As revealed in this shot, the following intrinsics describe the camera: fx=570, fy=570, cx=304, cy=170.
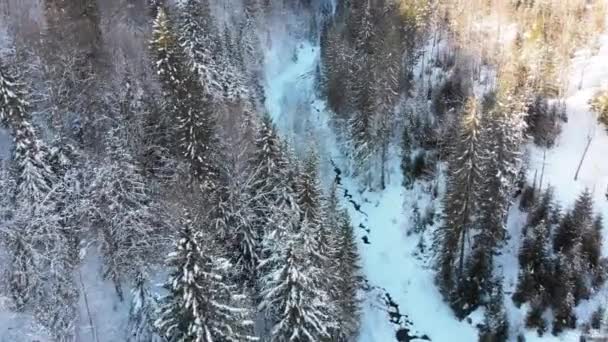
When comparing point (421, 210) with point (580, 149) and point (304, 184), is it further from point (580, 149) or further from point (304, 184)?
point (304, 184)

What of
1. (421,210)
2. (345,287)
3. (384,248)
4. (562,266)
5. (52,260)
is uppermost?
(52,260)

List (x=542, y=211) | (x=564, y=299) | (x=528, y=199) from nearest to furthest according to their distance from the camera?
(x=564, y=299) < (x=542, y=211) < (x=528, y=199)

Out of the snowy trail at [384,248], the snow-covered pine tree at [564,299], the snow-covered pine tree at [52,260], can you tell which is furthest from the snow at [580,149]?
the snow-covered pine tree at [52,260]

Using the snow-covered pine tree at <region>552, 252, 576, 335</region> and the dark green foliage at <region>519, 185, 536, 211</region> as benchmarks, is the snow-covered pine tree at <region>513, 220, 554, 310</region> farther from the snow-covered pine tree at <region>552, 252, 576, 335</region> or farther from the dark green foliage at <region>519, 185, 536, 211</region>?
the dark green foliage at <region>519, 185, 536, 211</region>

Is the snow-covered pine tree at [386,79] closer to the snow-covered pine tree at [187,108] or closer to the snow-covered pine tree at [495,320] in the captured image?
the snow-covered pine tree at [495,320]

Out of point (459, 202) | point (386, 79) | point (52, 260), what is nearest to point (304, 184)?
point (459, 202)

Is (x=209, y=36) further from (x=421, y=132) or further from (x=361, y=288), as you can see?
(x=361, y=288)
